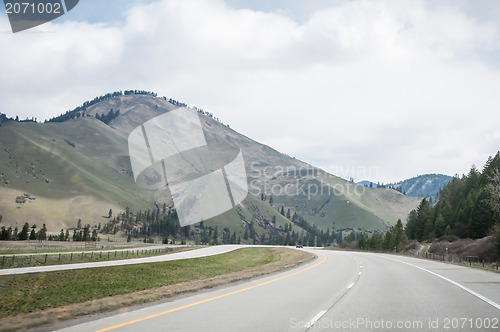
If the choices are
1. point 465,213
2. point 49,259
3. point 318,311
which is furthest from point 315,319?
point 465,213

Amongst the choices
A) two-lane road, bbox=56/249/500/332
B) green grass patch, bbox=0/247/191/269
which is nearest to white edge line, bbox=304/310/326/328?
two-lane road, bbox=56/249/500/332

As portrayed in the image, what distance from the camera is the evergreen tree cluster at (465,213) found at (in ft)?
235

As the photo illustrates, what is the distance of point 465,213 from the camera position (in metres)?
81.2

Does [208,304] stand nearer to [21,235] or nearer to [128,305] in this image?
[128,305]

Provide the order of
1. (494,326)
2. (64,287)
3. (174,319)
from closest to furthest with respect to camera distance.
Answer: (494,326)
(174,319)
(64,287)

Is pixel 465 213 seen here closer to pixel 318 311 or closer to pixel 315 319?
pixel 318 311

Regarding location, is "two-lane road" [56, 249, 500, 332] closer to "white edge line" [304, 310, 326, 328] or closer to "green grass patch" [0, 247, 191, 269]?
"white edge line" [304, 310, 326, 328]

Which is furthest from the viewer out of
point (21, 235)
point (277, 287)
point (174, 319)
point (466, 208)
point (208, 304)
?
point (21, 235)

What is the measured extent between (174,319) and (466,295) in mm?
10878

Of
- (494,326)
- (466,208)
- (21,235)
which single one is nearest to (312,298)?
(494,326)

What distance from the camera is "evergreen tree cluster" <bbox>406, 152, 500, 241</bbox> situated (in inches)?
2825

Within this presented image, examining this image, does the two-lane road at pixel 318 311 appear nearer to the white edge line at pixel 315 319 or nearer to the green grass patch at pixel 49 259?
the white edge line at pixel 315 319

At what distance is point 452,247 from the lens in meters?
64.9

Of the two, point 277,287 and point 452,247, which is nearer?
point 277,287
